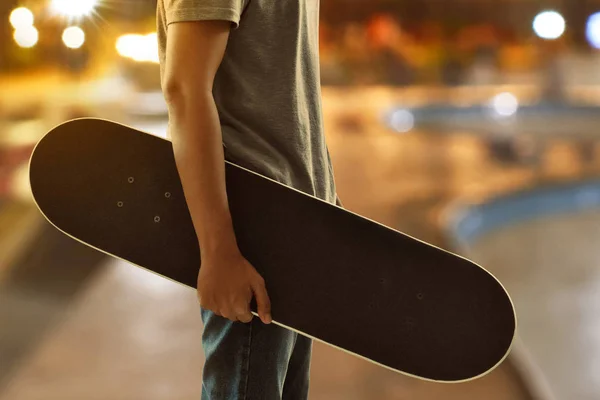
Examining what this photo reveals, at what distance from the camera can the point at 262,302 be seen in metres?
0.78

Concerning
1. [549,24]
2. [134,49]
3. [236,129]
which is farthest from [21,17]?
[549,24]

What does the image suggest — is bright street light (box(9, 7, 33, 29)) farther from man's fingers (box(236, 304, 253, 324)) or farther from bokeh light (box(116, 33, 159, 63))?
bokeh light (box(116, 33, 159, 63))

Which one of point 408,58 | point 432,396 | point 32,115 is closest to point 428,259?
point 432,396

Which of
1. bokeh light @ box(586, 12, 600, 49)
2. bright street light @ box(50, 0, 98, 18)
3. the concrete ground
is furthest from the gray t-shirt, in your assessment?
bokeh light @ box(586, 12, 600, 49)

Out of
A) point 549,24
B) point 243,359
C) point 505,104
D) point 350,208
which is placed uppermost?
point 243,359

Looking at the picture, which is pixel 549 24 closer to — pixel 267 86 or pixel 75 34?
pixel 75 34

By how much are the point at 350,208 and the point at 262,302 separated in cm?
324

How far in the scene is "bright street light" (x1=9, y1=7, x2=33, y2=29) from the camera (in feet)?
9.70

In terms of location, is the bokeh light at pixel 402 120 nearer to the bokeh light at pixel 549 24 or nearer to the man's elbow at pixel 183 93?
the man's elbow at pixel 183 93

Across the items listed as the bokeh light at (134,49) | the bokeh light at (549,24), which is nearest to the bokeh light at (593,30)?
the bokeh light at (549,24)

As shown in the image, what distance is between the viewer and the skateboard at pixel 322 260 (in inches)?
34.4

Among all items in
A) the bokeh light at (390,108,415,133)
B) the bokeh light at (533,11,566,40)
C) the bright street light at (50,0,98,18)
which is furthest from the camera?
the bokeh light at (533,11,566,40)

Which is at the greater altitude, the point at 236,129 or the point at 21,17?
the point at 236,129

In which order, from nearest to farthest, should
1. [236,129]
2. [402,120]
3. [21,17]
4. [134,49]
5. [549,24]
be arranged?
[236,129] < [21,17] < [134,49] < [402,120] < [549,24]
